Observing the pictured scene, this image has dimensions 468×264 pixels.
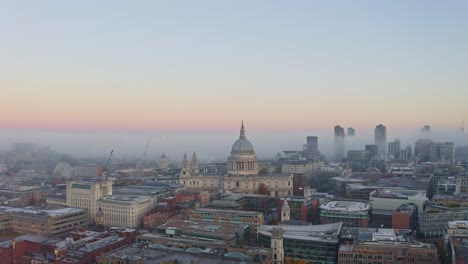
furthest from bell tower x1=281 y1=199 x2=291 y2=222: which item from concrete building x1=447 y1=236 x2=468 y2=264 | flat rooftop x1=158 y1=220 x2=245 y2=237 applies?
concrete building x1=447 y1=236 x2=468 y2=264

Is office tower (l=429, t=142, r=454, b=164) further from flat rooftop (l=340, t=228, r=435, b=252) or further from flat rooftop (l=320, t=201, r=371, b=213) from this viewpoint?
flat rooftop (l=340, t=228, r=435, b=252)

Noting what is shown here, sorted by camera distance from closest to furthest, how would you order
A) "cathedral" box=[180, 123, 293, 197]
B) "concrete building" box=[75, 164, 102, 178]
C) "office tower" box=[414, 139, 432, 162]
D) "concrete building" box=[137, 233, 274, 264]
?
Answer: "concrete building" box=[137, 233, 274, 264]
"cathedral" box=[180, 123, 293, 197]
"concrete building" box=[75, 164, 102, 178]
"office tower" box=[414, 139, 432, 162]

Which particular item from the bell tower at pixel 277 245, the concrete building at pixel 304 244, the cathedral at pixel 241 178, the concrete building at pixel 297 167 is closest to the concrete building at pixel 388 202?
the concrete building at pixel 304 244

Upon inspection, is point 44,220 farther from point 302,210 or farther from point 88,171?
point 88,171

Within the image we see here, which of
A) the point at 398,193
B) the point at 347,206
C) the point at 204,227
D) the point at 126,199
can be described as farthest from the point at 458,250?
the point at 126,199

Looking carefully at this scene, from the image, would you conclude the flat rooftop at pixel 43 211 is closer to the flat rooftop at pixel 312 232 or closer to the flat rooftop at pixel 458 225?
the flat rooftop at pixel 312 232
